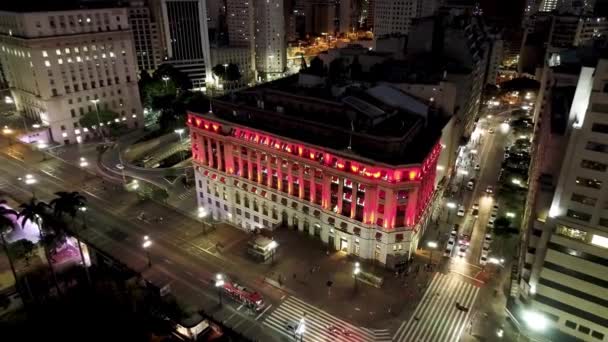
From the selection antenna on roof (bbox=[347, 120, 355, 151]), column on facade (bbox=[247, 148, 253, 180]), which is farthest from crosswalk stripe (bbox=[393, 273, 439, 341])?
column on facade (bbox=[247, 148, 253, 180])

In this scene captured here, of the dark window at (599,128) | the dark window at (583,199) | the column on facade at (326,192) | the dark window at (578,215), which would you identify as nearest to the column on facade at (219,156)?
the column on facade at (326,192)

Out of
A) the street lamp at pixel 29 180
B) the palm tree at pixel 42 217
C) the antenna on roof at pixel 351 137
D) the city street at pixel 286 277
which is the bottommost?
the city street at pixel 286 277

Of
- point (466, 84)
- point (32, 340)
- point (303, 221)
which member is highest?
point (466, 84)

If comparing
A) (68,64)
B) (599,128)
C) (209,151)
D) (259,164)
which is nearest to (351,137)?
(259,164)

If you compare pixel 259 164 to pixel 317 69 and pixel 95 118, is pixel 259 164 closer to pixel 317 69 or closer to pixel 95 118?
pixel 317 69

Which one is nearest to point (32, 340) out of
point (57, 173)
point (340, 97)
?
point (57, 173)

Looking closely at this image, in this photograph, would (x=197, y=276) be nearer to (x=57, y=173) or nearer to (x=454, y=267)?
(x=454, y=267)

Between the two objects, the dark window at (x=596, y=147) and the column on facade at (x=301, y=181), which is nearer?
the dark window at (x=596, y=147)

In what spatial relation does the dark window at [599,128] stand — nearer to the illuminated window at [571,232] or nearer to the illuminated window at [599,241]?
the illuminated window at [571,232]
